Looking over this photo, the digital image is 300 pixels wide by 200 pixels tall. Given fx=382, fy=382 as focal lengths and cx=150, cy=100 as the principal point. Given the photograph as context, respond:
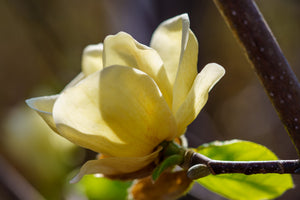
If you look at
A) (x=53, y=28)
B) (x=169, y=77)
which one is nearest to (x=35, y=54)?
(x=53, y=28)

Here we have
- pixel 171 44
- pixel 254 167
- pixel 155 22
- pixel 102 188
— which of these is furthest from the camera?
pixel 155 22

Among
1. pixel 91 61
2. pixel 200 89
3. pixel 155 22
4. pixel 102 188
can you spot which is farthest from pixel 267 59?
pixel 155 22

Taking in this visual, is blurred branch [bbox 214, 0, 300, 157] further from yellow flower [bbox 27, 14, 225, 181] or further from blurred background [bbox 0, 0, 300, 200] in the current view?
blurred background [bbox 0, 0, 300, 200]

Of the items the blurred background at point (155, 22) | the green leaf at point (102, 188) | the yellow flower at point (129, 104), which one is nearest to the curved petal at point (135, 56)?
the yellow flower at point (129, 104)

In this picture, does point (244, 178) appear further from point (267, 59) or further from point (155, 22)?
point (155, 22)

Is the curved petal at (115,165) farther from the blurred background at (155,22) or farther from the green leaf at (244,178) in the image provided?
the blurred background at (155,22)

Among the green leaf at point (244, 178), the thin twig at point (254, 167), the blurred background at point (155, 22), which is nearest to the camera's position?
the thin twig at point (254, 167)
